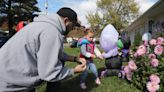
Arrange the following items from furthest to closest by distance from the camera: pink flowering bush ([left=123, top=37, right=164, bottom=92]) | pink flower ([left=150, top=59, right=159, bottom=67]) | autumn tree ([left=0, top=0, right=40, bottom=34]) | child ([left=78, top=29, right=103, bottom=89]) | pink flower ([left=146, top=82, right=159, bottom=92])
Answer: autumn tree ([left=0, top=0, right=40, bottom=34]) → child ([left=78, top=29, right=103, bottom=89]) → pink flower ([left=150, top=59, right=159, bottom=67]) → pink flowering bush ([left=123, top=37, right=164, bottom=92]) → pink flower ([left=146, top=82, right=159, bottom=92])

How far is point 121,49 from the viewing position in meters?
13.3

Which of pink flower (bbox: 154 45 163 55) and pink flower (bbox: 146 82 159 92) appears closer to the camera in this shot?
pink flower (bbox: 146 82 159 92)

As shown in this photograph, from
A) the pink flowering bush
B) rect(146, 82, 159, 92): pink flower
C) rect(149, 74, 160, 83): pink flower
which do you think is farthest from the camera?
the pink flowering bush

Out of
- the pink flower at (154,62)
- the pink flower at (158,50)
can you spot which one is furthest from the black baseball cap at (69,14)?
the pink flower at (158,50)

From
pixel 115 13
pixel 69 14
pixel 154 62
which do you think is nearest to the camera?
pixel 69 14

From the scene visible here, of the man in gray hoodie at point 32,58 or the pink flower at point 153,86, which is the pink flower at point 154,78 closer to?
A: the pink flower at point 153,86

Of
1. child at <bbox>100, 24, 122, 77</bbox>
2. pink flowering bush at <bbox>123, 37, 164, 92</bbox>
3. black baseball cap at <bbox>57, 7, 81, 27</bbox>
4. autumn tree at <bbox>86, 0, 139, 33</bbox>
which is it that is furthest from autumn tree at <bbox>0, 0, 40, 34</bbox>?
black baseball cap at <bbox>57, 7, 81, 27</bbox>

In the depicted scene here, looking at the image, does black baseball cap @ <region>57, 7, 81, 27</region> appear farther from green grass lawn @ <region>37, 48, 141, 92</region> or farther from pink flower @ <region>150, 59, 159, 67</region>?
green grass lawn @ <region>37, 48, 141, 92</region>

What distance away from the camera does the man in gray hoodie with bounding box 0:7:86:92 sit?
2982mm

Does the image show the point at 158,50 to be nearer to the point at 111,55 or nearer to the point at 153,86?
the point at 153,86

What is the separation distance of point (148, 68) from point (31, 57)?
4.34 meters

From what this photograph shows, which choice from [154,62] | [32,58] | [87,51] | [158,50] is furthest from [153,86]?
[32,58]

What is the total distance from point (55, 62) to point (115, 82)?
5.72m

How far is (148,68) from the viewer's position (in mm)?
7043
